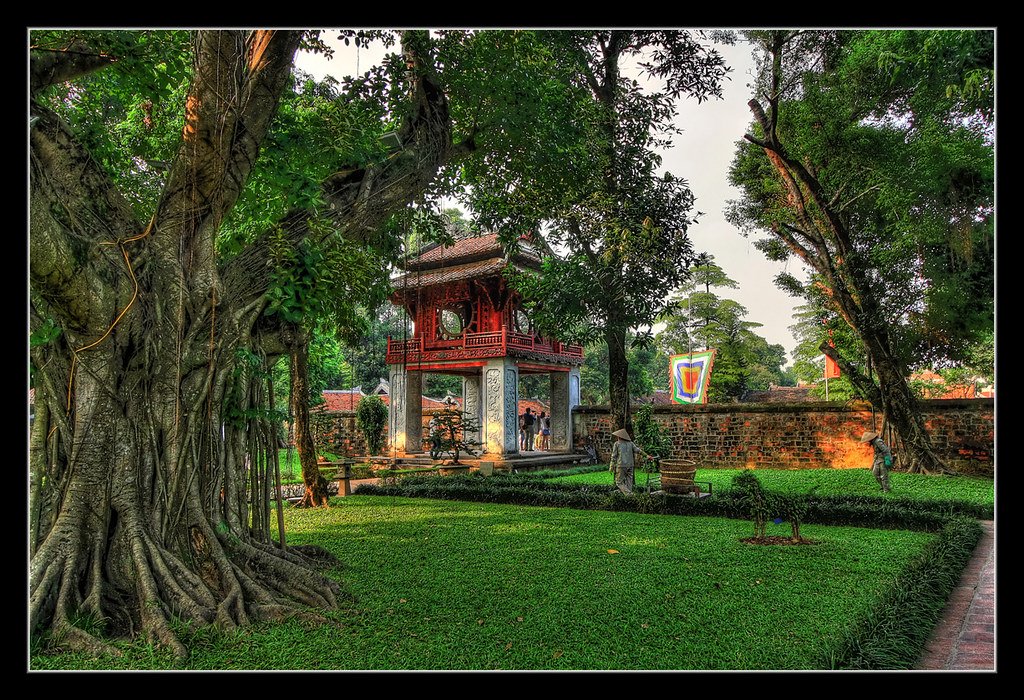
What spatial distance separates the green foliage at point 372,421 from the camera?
16.7 metres

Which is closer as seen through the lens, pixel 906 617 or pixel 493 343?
pixel 906 617

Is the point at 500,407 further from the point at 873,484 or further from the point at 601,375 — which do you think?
the point at 601,375

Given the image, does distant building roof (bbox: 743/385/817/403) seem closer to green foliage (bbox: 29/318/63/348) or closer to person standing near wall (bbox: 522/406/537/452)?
person standing near wall (bbox: 522/406/537/452)

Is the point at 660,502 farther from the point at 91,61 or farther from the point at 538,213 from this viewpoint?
the point at 91,61

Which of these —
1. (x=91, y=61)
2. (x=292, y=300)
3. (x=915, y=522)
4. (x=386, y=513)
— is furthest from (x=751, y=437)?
(x=91, y=61)

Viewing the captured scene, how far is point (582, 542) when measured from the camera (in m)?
6.05

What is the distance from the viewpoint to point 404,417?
17203 millimetres

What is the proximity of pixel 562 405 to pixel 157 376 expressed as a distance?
49.5ft

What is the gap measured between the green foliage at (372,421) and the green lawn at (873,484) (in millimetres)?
6650

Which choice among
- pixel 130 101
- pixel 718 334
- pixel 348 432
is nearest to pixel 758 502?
pixel 130 101

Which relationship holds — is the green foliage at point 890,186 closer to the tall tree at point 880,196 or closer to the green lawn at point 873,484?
the tall tree at point 880,196

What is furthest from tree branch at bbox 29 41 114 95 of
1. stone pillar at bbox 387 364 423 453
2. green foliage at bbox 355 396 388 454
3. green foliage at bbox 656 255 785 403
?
green foliage at bbox 656 255 785 403

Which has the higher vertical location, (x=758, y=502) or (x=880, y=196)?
(x=880, y=196)

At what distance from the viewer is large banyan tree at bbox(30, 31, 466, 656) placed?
348 cm
